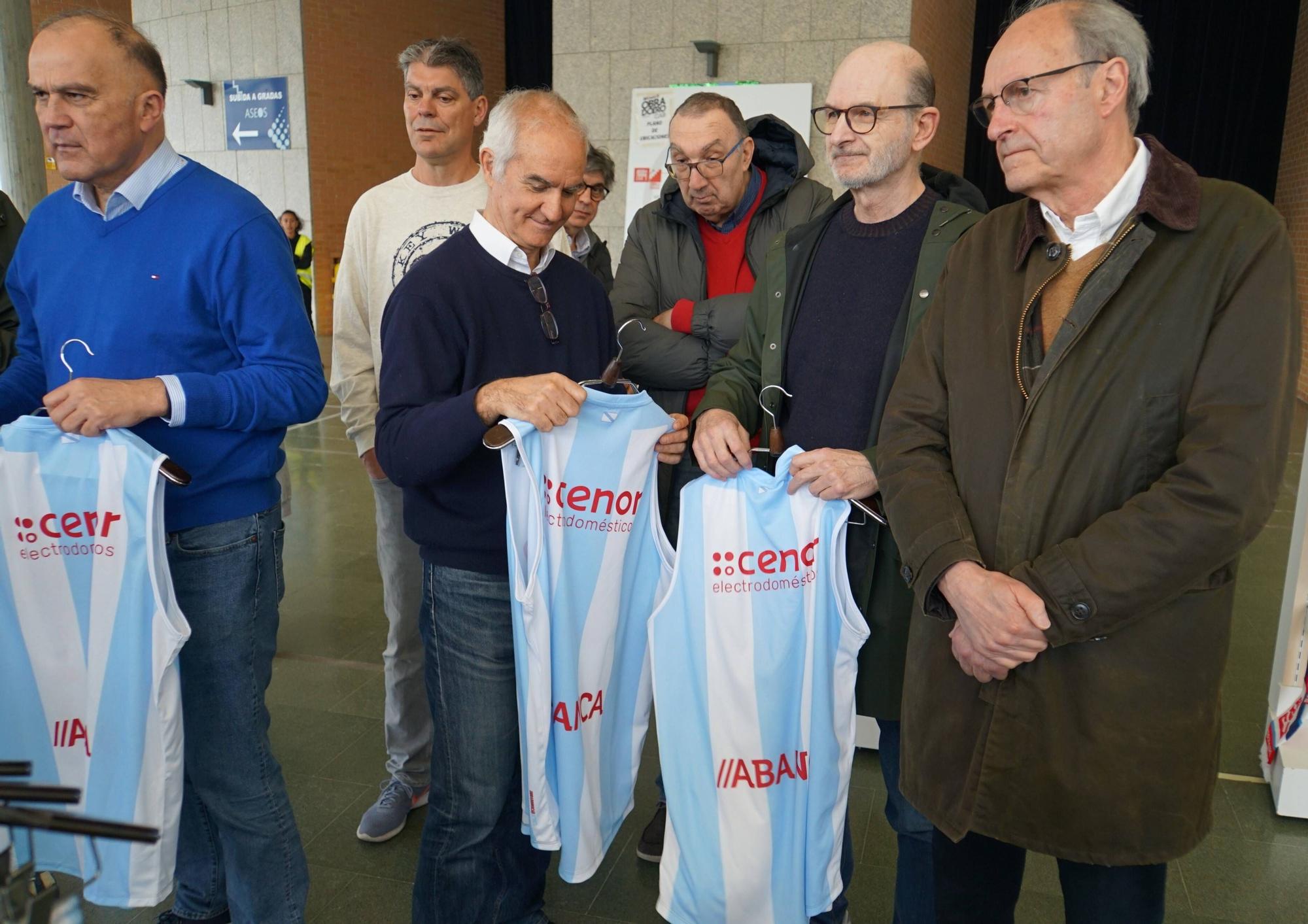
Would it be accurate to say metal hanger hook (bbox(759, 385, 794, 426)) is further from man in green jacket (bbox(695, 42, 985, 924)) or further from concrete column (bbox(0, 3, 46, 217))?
concrete column (bbox(0, 3, 46, 217))

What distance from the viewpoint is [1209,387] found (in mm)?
1318

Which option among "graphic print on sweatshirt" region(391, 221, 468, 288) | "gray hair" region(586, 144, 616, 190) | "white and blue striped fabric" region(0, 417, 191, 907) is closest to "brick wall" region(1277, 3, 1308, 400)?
"gray hair" region(586, 144, 616, 190)

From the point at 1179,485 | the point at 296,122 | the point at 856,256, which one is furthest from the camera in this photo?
the point at 296,122

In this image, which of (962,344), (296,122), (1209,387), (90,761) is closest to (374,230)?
(90,761)

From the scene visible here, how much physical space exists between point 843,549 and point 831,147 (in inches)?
30.5

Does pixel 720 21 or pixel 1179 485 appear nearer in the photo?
pixel 1179 485

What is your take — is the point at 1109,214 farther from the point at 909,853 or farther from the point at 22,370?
the point at 22,370

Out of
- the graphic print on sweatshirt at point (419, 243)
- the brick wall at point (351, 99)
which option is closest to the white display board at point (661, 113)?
the graphic print on sweatshirt at point (419, 243)

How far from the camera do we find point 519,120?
1.72m

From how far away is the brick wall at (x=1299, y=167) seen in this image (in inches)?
417

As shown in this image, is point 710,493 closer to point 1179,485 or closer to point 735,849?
point 735,849

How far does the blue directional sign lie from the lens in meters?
12.7

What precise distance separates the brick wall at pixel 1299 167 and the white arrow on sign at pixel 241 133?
12.5 meters

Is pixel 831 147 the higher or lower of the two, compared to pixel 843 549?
higher
